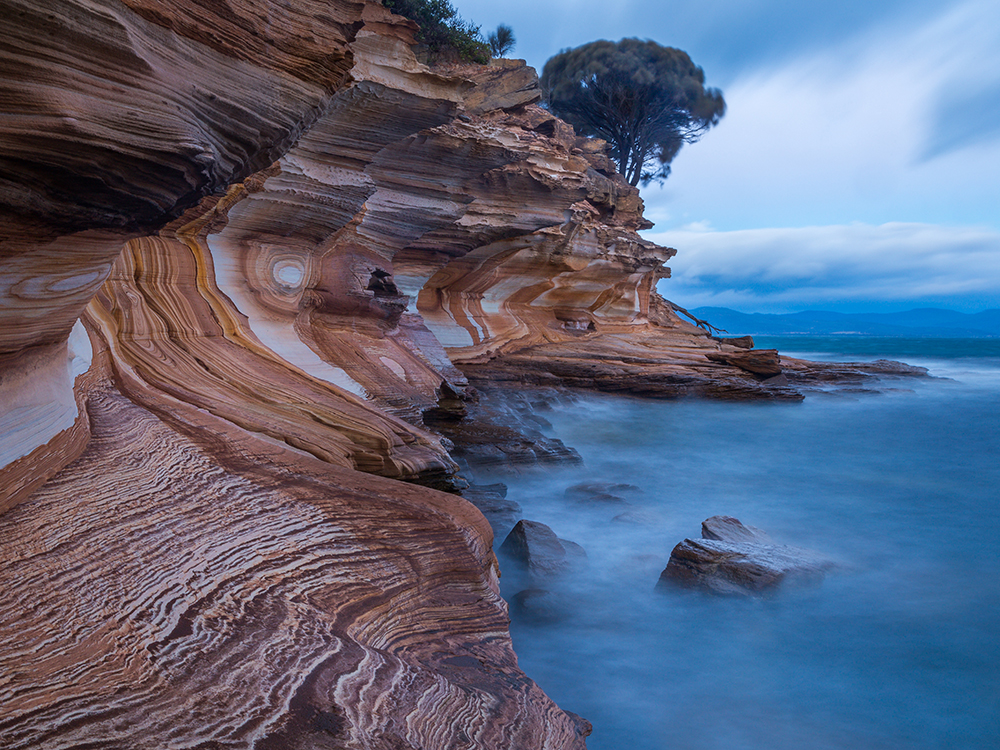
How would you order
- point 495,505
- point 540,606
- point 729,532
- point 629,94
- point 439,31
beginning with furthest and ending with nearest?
point 629,94 → point 439,31 → point 495,505 → point 729,532 → point 540,606

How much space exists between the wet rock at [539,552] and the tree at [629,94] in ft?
61.1

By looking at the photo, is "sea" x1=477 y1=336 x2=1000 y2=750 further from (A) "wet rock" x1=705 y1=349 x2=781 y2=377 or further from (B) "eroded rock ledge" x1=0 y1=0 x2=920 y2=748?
(A) "wet rock" x1=705 y1=349 x2=781 y2=377

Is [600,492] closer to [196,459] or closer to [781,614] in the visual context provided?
[781,614]

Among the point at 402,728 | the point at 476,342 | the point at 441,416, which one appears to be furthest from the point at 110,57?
the point at 476,342

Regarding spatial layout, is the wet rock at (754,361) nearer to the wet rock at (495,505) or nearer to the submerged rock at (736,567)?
the wet rock at (495,505)

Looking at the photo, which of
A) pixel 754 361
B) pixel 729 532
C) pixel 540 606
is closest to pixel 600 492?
pixel 729 532

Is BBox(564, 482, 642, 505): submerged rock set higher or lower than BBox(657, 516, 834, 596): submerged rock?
lower

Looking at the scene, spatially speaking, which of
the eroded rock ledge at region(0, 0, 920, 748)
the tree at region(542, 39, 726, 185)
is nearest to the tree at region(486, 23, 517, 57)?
the tree at region(542, 39, 726, 185)

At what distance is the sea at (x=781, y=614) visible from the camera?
2910 mm

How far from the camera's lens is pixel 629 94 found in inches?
770

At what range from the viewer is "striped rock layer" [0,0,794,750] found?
1484 millimetres

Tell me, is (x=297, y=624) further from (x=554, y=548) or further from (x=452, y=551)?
(x=554, y=548)

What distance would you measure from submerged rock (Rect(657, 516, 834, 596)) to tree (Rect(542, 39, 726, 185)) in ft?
60.7

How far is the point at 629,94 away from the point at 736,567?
18998 mm
